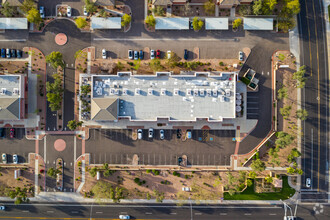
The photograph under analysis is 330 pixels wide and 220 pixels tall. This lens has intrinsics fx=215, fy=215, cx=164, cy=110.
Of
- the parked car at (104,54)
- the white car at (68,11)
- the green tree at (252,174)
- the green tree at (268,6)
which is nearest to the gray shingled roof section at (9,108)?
the parked car at (104,54)

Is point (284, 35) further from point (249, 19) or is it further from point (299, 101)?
point (299, 101)

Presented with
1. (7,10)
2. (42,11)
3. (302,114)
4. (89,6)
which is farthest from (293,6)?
(7,10)

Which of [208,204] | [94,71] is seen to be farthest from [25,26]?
[208,204]

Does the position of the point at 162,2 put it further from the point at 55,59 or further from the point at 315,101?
the point at 315,101

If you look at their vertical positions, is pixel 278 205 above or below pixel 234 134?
below

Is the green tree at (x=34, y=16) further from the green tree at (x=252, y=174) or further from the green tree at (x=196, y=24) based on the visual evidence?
the green tree at (x=252, y=174)

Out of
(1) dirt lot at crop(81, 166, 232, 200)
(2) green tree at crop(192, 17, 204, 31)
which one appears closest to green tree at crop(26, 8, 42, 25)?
(2) green tree at crop(192, 17, 204, 31)
